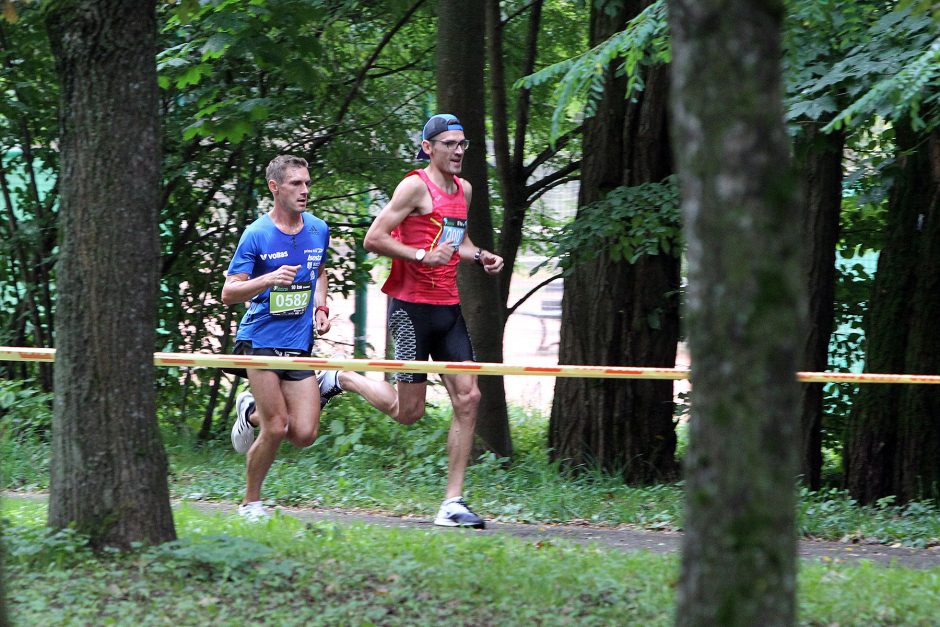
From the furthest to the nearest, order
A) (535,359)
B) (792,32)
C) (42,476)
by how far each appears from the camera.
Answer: (535,359) < (42,476) < (792,32)

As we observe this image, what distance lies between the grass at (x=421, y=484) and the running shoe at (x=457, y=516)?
49cm

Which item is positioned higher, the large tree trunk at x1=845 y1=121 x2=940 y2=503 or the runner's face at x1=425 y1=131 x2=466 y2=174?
the runner's face at x1=425 y1=131 x2=466 y2=174

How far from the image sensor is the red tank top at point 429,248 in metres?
6.84

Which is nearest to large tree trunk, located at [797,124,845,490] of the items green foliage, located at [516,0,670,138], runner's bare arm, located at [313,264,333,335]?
green foliage, located at [516,0,670,138]

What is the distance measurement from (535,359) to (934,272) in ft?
45.1

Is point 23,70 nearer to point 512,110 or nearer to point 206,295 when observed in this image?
point 206,295

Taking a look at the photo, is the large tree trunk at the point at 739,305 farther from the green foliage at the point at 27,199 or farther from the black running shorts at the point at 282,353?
the green foliage at the point at 27,199

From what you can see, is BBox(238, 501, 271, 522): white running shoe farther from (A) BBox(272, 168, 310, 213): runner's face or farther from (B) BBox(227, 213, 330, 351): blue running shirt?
(A) BBox(272, 168, 310, 213): runner's face

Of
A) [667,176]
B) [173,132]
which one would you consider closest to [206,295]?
[173,132]

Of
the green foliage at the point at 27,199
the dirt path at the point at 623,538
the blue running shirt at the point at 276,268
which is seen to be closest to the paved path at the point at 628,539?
the dirt path at the point at 623,538

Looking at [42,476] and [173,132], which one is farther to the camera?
[173,132]

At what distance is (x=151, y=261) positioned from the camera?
16.2ft

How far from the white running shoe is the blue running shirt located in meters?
0.94

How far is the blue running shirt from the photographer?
22.4 feet
